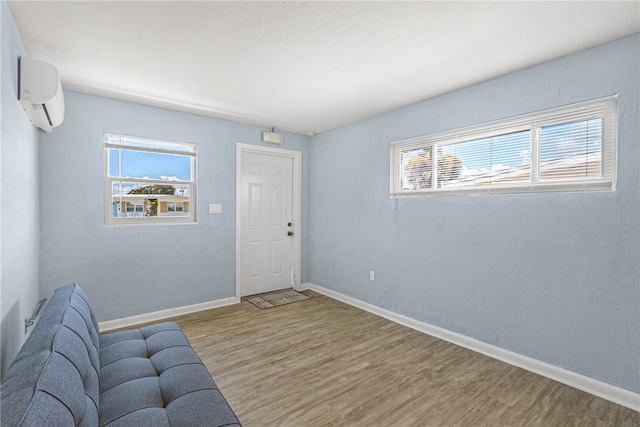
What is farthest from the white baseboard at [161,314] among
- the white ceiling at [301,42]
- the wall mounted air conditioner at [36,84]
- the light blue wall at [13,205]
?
the white ceiling at [301,42]

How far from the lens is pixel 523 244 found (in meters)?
2.53

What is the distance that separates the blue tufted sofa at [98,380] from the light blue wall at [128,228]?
1415mm

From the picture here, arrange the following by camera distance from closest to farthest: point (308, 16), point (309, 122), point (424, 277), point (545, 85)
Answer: point (308, 16) < point (545, 85) < point (424, 277) < point (309, 122)

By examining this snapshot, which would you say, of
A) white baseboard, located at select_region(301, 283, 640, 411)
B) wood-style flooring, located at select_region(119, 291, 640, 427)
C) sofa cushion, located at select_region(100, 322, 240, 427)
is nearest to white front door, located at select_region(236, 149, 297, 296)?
wood-style flooring, located at select_region(119, 291, 640, 427)

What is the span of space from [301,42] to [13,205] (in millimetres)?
2111

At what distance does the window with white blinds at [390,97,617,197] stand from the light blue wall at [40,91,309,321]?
238cm

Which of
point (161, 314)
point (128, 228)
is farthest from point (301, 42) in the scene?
point (161, 314)

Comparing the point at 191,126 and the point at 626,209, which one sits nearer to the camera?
the point at 626,209

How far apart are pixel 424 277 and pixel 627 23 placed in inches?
97.5

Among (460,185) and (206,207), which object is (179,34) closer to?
(206,207)

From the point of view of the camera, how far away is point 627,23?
1930 mm

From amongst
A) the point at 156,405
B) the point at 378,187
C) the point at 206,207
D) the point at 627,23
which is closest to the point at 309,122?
the point at 378,187

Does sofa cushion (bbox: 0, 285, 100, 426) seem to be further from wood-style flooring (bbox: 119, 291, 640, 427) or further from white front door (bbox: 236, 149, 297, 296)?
white front door (bbox: 236, 149, 297, 296)

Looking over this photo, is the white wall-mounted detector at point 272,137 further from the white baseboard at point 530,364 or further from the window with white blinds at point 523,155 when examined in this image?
the white baseboard at point 530,364
